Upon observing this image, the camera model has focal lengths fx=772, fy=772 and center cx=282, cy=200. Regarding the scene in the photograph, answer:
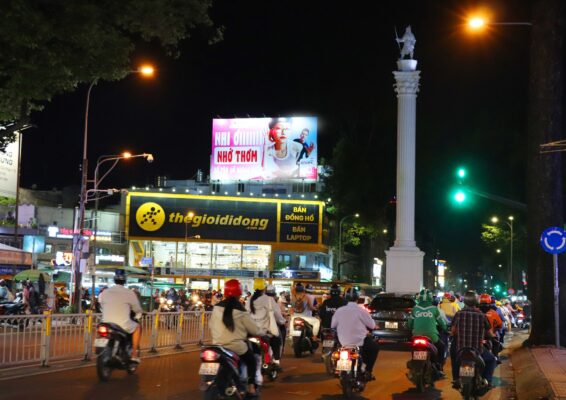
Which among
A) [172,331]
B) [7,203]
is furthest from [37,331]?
[7,203]

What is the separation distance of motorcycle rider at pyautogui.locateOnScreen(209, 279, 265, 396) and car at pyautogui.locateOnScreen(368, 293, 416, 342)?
13.3 metres

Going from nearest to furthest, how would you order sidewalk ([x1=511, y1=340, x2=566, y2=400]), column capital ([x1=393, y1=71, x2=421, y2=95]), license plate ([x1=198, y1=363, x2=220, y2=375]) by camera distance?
1. license plate ([x1=198, y1=363, x2=220, y2=375])
2. sidewalk ([x1=511, y1=340, x2=566, y2=400])
3. column capital ([x1=393, y1=71, x2=421, y2=95])

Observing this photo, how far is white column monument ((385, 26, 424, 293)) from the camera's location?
41.8 metres

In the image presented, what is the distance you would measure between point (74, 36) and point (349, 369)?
6482mm

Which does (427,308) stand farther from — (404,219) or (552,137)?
(404,219)

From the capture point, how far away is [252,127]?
210 feet

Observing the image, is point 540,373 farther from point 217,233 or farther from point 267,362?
point 217,233

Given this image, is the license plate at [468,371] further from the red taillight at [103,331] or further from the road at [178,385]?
the red taillight at [103,331]

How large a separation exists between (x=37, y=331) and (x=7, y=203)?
42.1m

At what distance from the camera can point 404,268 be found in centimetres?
4200

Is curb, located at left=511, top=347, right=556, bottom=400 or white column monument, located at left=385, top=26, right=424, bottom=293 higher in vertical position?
white column monument, located at left=385, top=26, right=424, bottom=293

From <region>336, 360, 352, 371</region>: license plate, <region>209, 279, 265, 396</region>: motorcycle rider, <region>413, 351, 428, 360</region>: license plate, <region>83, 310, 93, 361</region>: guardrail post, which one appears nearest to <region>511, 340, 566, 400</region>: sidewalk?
<region>413, 351, 428, 360</region>: license plate

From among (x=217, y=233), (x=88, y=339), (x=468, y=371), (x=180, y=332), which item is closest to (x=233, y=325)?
(x=468, y=371)

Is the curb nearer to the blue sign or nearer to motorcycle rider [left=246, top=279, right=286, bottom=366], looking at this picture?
the blue sign
